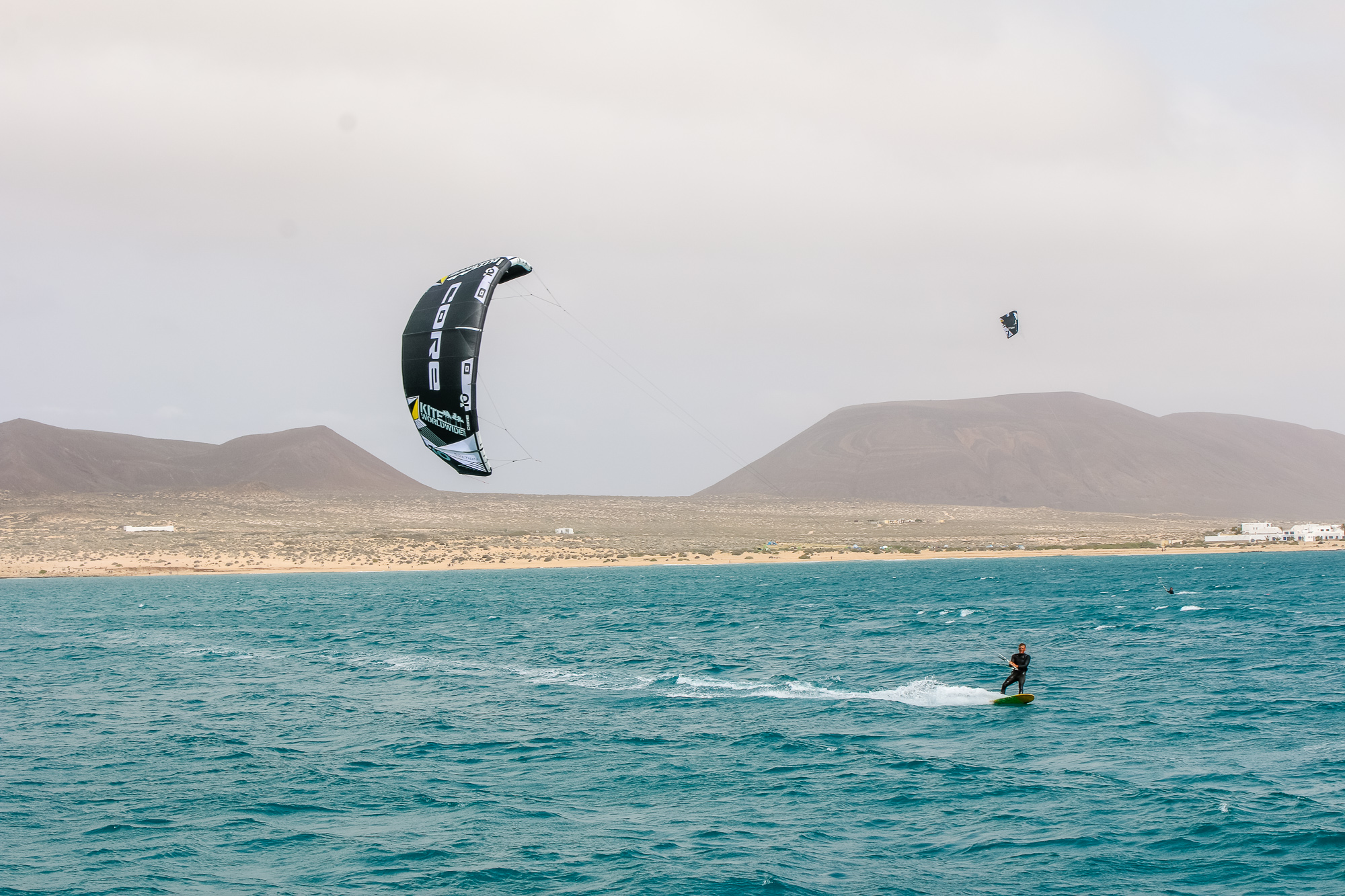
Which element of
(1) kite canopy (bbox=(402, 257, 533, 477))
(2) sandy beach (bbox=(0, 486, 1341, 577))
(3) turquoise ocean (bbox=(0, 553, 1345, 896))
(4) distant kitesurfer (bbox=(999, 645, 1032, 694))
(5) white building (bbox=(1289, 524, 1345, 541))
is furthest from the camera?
(5) white building (bbox=(1289, 524, 1345, 541))

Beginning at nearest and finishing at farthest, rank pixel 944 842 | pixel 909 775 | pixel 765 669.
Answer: pixel 944 842, pixel 909 775, pixel 765 669

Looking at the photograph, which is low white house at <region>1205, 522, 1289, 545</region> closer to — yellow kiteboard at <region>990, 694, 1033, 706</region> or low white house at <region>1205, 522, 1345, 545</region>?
low white house at <region>1205, 522, 1345, 545</region>

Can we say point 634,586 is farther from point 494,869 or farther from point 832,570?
point 494,869

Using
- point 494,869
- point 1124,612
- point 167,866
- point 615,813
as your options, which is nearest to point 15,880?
point 167,866

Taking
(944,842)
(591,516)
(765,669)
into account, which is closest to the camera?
(944,842)

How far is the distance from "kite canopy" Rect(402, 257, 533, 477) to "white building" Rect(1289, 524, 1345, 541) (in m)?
151

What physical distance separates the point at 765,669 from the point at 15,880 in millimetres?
22543

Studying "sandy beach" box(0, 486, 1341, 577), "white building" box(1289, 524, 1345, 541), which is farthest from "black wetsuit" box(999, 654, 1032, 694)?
"white building" box(1289, 524, 1345, 541)

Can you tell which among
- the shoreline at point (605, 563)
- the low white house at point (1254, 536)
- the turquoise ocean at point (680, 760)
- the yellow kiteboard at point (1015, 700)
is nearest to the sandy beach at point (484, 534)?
the shoreline at point (605, 563)

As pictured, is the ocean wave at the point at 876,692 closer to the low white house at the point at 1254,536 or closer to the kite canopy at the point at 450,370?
the kite canopy at the point at 450,370

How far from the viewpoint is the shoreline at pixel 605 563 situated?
96.8 m

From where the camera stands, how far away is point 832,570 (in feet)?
333

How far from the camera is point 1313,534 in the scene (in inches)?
5679

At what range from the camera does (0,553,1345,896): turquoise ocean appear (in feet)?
50.2
